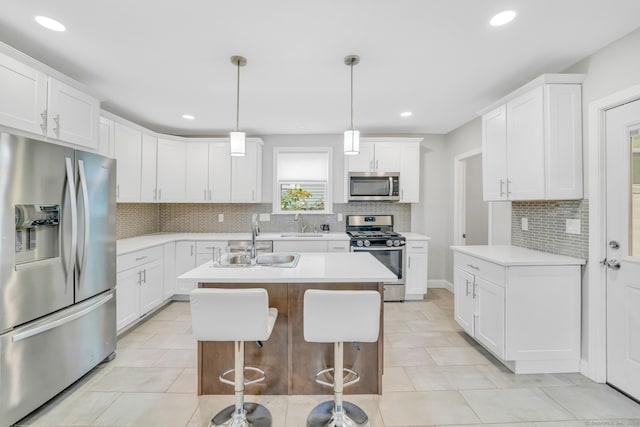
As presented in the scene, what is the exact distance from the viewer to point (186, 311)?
395 centimetres

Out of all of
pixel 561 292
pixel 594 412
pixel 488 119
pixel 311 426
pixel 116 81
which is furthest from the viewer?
pixel 488 119

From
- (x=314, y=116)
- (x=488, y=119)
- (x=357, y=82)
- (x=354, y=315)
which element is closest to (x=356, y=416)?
(x=354, y=315)

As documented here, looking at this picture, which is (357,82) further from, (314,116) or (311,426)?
(311,426)

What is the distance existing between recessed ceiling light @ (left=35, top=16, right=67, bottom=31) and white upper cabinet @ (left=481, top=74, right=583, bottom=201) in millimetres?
3401

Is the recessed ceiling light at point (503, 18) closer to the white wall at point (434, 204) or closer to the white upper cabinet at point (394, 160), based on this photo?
the white upper cabinet at point (394, 160)

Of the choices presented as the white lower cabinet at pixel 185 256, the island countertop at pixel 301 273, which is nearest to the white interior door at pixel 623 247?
the island countertop at pixel 301 273

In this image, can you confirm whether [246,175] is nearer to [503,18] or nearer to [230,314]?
[230,314]

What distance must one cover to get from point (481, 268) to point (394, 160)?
2.26 m

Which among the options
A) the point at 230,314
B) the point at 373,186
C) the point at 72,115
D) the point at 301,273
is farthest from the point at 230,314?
the point at 373,186

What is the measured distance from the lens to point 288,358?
2184 millimetres

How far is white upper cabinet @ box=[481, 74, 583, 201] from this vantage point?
241cm

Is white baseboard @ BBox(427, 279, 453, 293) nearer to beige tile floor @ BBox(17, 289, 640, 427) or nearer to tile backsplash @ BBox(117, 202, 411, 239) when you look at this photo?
tile backsplash @ BBox(117, 202, 411, 239)

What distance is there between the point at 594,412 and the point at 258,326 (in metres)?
2.21

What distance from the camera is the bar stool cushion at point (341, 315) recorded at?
5.61 ft
